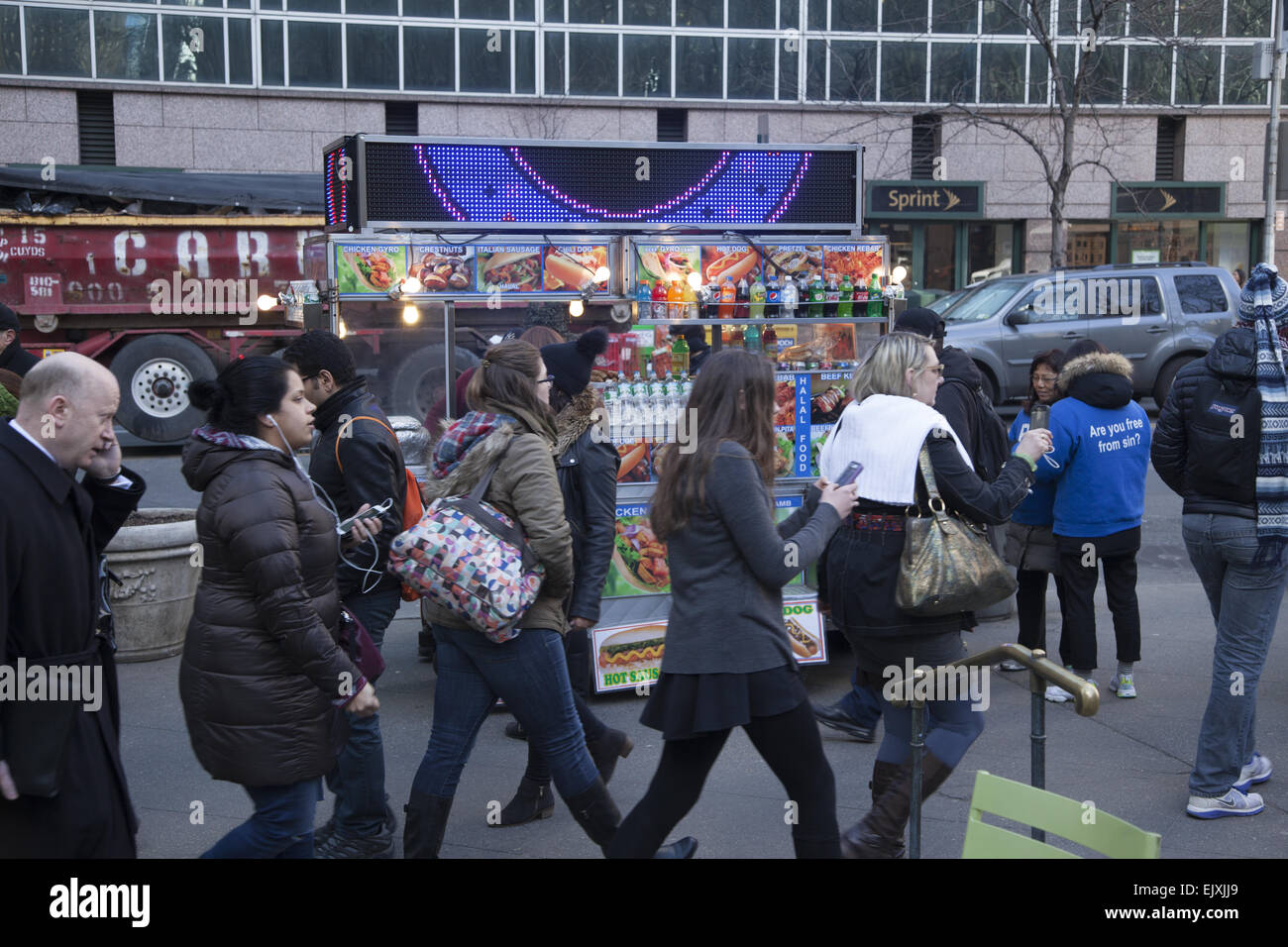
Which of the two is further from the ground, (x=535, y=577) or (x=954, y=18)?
(x=954, y=18)

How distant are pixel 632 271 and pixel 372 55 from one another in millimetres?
17058

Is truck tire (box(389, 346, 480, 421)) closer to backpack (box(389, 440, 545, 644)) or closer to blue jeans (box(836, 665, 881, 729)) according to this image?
blue jeans (box(836, 665, 881, 729))

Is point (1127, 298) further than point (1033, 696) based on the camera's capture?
Yes

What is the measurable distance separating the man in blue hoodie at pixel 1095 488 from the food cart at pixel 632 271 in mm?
1231

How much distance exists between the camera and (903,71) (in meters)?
23.6

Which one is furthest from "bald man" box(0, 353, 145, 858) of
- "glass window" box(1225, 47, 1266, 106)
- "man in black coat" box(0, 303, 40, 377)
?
"glass window" box(1225, 47, 1266, 106)

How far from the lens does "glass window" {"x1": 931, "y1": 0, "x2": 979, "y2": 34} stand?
23156 millimetres

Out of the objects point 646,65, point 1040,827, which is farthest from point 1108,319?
point 1040,827

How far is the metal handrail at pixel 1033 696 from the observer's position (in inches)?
117

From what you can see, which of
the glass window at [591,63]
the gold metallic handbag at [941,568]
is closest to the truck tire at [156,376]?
the gold metallic handbag at [941,568]

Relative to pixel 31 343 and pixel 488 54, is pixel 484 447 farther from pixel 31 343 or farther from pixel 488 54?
pixel 488 54

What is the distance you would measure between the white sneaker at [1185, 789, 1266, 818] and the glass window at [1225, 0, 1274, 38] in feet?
77.2

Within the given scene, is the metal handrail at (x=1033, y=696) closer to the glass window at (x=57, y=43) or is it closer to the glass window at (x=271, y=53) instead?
the glass window at (x=271, y=53)

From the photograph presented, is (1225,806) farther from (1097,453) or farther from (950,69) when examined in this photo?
(950,69)
